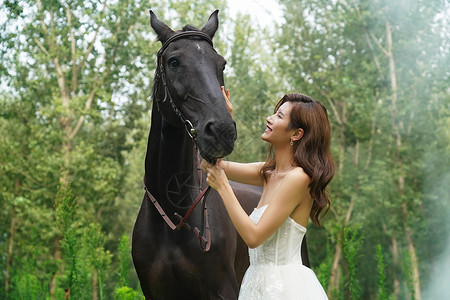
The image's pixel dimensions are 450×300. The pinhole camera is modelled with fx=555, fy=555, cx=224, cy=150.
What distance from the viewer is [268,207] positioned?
3.05 m

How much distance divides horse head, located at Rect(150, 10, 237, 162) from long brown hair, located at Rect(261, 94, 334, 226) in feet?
1.54

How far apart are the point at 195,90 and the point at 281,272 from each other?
3.77 feet

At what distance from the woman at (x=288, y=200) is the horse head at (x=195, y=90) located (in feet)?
0.48

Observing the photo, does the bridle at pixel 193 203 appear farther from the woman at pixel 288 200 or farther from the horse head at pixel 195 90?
the woman at pixel 288 200

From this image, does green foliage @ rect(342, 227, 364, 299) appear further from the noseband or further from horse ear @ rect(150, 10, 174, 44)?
horse ear @ rect(150, 10, 174, 44)

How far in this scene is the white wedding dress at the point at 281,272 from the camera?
3.05 metres

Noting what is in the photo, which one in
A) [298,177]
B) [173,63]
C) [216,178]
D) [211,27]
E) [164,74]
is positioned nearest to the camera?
[216,178]

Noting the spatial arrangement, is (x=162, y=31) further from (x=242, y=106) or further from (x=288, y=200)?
(x=242, y=106)

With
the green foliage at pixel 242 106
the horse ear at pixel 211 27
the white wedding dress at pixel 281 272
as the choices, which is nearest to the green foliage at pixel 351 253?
the white wedding dress at pixel 281 272

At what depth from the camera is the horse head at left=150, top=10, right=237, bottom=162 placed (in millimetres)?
2920

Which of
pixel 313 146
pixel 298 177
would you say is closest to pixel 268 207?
pixel 298 177

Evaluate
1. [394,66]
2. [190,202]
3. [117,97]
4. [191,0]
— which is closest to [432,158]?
[394,66]

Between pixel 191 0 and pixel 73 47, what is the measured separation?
483cm

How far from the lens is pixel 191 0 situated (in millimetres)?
19891
